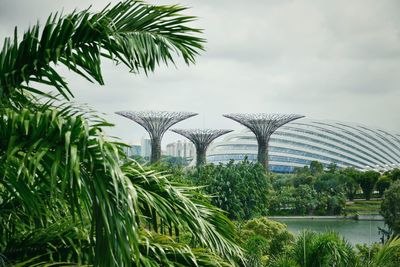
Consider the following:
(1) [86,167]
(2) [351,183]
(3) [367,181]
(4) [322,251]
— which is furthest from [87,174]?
(3) [367,181]

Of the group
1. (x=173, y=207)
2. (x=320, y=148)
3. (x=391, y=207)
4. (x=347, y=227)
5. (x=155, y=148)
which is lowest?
(x=347, y=227)

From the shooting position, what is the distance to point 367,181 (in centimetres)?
5559

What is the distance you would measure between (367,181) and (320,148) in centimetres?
2963

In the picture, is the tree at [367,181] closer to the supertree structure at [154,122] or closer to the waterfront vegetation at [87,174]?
the supertree structure at [154,122]

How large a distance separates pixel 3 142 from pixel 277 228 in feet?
59.6

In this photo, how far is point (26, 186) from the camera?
3.35 m

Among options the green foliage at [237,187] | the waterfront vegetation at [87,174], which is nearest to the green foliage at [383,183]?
the green foliage at [237,187]

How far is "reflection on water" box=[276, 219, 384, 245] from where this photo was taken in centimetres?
3460

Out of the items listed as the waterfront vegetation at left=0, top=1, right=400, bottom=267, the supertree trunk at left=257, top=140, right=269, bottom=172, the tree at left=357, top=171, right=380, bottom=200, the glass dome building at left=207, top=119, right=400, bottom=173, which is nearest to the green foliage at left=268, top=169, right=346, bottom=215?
the supertree trunk at left=257, top=140, right=269, bottom=172

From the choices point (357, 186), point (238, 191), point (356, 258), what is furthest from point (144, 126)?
point (356, 258)

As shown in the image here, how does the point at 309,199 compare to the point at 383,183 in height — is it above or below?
below

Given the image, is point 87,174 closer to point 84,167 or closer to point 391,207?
point 84,167

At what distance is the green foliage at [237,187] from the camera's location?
3288 cm

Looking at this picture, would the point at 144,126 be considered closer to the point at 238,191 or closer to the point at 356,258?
the point at 238,191
